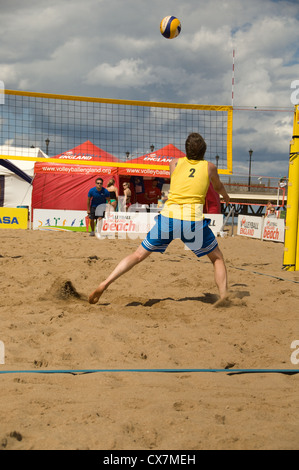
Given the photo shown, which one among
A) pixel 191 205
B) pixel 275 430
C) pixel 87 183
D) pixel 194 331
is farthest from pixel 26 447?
pixel 87 183

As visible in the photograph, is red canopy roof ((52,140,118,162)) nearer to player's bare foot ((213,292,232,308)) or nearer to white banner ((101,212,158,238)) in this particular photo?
white banner ((101,212,158,238))

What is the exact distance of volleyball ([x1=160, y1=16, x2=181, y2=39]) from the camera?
7.90 metres

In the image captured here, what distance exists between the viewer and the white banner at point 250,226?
1563 centimetres

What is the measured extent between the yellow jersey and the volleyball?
4656 mm

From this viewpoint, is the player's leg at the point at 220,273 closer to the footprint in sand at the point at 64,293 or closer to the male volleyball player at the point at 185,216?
the male volleyball player at the point at 185,216

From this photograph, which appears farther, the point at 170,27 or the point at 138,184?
the point at 138,184

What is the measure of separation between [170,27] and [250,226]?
31.0ft

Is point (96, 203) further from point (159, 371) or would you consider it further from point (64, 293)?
point (159, 371)

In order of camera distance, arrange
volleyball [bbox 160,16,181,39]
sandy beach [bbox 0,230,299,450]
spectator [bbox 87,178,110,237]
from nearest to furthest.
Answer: sandy beach [bbox 0,230,299,450] < volleyball [bbox 160,16,181,39] < spectator [bbox 87,178,110,237]

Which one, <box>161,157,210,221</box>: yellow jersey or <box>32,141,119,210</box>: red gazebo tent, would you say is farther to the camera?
<box>32,141,119,210</box>: red gazebo tent

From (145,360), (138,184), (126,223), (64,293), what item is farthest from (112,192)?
(145,360)

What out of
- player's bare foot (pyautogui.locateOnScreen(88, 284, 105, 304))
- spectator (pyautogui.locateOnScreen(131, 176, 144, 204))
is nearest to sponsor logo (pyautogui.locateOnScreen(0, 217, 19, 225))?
spectator (pyautogui.locateOnScreen(131, 176, 144, 204))

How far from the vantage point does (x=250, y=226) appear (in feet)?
53.2
